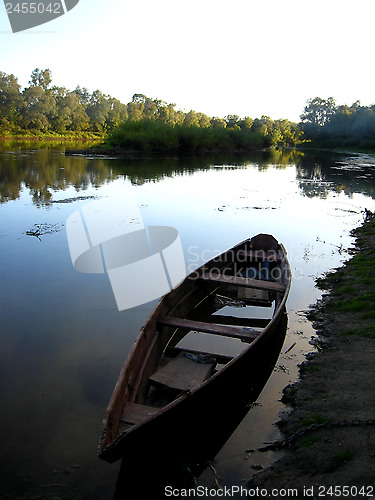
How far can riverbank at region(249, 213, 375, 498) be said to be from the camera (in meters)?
2.86

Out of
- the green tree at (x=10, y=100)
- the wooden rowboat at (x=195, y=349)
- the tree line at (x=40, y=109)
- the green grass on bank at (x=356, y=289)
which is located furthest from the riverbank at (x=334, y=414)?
the green tree at (x=10, y=100)

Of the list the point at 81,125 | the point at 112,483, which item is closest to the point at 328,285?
the point at 112,483

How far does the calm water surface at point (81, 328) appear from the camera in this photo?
10.8 ft

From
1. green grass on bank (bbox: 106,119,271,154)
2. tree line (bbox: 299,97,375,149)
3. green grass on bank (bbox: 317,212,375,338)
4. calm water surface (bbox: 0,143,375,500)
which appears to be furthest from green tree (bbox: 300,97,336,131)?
green grass on bank (bbox: 317,212,375,338)

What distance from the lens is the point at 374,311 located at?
5629 millimetres

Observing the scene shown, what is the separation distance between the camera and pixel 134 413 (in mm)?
3348

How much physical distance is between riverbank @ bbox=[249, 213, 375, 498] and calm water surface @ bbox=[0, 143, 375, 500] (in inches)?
8.2

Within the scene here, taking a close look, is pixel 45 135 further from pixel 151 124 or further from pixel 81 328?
pixel 81 328

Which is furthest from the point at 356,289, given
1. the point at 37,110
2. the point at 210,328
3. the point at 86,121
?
the point at 86,121

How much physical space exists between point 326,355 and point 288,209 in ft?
37.8

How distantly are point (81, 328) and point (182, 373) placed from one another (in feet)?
6.64

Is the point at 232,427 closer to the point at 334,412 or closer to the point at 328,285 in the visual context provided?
the point at 334,412

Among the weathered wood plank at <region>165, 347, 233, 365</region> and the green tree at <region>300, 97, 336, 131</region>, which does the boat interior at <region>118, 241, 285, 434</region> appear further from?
the green tree at <region>300, 97, 336, 131</region>

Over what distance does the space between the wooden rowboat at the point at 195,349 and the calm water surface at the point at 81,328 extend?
0.48 meters
